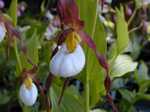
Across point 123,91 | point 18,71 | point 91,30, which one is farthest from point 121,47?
point 123,91

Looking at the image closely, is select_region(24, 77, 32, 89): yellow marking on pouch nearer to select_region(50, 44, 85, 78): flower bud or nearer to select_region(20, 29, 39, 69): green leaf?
select_region(20, 29, 39, 69): green leaf

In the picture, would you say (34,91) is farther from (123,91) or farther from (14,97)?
(123,91)

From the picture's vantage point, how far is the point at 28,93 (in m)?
1.06

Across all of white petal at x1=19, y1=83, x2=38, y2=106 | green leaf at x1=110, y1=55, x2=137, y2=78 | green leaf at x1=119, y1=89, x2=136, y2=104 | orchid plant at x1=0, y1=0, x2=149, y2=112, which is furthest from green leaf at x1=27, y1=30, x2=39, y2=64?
green leaf at x1=119, y1=89, x2=136, y2=104

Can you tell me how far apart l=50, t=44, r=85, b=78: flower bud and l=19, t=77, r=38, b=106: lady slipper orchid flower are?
0.17 m

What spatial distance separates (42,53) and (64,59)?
661 millimetres

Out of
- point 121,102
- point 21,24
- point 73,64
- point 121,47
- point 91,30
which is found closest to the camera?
point 73,64

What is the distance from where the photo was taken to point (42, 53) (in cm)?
156

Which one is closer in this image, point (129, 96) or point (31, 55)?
point (31, 55)

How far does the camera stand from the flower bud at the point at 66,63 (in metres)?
0.90

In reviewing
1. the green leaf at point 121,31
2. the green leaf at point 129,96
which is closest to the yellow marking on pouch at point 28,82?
the green leaf at point 121,31

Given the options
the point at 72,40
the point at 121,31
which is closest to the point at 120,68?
the point at 121,31

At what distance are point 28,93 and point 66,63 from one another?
0.20 meters

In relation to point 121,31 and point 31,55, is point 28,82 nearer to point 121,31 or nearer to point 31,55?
point 31,55
